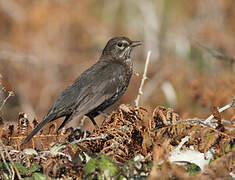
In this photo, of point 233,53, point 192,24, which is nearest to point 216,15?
point 192,24

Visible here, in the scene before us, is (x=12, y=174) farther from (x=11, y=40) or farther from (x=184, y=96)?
(x=11, y=40)

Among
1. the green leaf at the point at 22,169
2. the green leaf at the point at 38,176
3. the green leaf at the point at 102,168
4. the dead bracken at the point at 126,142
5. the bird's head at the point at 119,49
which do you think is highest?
the bird's head at the point at 119,49

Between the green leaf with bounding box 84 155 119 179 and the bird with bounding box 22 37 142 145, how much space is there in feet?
6.07

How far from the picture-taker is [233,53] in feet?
26.6

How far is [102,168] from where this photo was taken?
7.49ft

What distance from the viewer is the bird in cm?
455

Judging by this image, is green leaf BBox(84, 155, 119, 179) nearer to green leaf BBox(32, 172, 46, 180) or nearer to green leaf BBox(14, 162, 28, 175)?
green leaf BBox(32, 172, 46, 180)

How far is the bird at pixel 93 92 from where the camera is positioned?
14.9 ft

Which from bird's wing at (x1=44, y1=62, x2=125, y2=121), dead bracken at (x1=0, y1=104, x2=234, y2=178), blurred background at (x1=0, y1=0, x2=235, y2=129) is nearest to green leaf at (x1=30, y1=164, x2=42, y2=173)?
dead bracken at (x1=0, y1=104, x2=234, y2=178)

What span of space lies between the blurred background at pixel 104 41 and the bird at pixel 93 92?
1.65m

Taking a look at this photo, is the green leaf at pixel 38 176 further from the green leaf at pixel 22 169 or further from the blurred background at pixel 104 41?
the blurred background at pixel 104 41

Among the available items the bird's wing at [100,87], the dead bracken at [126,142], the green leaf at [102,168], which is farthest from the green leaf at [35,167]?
the bird's wing at [100,87]

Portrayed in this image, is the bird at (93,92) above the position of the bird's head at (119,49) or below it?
below

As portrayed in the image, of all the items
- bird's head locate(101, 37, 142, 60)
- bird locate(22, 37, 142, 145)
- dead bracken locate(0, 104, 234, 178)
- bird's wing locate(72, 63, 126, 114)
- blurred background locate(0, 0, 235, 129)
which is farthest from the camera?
blurred background locate(0, 0, 235, 129)
